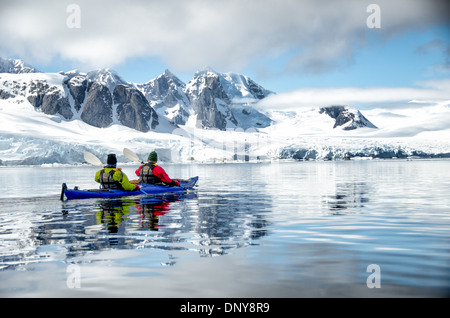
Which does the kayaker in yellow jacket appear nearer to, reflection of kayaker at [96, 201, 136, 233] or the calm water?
reflection of kayaker at [96, 201, 136, 233]

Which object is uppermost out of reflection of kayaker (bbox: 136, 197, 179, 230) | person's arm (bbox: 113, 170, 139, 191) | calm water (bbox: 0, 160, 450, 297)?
person's arm (bbox: 113, 170, 139, 191)

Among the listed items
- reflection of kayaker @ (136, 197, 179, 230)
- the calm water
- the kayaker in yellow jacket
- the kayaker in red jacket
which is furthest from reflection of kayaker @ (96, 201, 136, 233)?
the kayaker in red jacket

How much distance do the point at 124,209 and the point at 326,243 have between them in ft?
28.3

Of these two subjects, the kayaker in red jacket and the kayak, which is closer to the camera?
the kayak

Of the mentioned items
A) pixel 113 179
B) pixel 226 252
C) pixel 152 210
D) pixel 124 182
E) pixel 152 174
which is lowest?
pixel 226 252

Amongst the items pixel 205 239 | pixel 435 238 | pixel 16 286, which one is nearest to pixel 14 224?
pixel 205 239

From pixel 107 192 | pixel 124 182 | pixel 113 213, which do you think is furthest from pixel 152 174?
pixel 113 213

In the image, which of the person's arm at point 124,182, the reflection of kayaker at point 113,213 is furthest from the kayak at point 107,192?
the reflection of kayaker at point 113,213

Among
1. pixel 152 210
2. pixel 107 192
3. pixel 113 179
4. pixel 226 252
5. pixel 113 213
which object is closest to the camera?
pixel 226 252

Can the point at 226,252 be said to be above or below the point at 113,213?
below

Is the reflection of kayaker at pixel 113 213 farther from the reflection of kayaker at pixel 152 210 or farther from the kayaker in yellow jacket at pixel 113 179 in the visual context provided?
the kayaker in yellow jacket at pixel 113 179

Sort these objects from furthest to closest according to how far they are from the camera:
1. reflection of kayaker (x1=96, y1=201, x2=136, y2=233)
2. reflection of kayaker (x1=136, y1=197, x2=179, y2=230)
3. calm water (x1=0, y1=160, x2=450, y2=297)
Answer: reflection of kayaker (x1=136, y1=197, x2=179, y2=230) < reflection of kayaker (x1=96, y1=201, x2=136, y2=233) < calm water (x1=0, y1=160, x2=450, y2=297)

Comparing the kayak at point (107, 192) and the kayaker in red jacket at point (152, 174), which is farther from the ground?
the kayaker in red jacket at point (152, 174)

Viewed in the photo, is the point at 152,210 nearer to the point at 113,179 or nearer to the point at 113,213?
the point at 113,213
